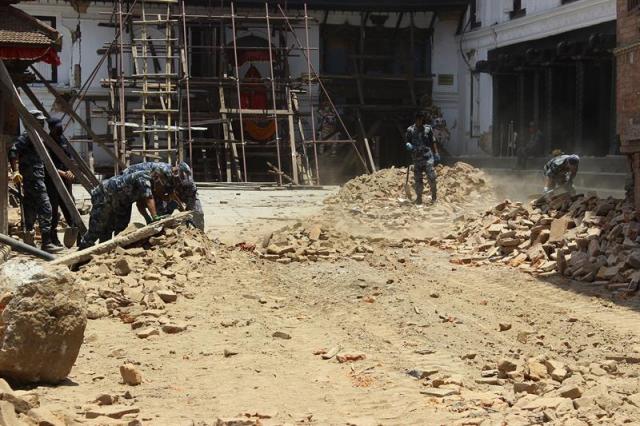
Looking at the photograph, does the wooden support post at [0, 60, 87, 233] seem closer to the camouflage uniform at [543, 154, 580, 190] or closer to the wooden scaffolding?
the camouflage uniform at [543, 154, 580, 190]

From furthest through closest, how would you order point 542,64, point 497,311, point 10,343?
point 542,64, point 497,311, point 10,343

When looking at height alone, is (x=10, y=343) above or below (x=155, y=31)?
below

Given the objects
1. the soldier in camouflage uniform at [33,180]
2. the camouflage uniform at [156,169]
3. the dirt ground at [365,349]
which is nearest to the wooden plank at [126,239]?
the camouflage uniform at [156,169]

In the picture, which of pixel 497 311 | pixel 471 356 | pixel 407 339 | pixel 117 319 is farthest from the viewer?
pixel 497 311

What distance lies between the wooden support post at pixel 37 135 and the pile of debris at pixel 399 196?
6586 millimetres

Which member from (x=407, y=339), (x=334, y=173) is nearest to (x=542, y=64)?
(x=334, y=173)

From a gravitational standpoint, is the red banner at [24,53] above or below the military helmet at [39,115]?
above

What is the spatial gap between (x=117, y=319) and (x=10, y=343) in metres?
2.71

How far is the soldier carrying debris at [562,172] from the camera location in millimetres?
16625

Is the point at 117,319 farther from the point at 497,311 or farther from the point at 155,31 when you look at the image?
the point at 155,31

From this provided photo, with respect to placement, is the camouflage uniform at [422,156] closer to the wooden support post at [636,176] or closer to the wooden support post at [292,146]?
the wooden support post at [636,176]

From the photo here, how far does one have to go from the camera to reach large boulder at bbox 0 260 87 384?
5844mm

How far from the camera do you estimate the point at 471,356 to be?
7102mm

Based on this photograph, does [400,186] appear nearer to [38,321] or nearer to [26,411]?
[38,321]
